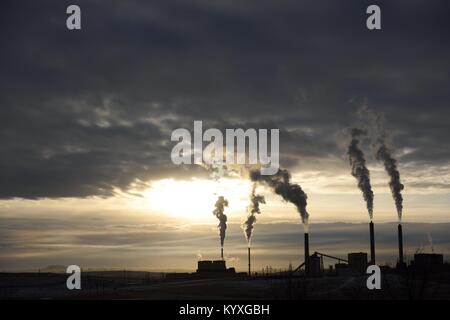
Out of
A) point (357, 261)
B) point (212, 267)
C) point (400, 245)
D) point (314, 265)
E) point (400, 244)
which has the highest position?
point (400, 244)

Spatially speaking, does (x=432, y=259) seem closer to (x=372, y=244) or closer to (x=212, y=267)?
(x=372, y=244)

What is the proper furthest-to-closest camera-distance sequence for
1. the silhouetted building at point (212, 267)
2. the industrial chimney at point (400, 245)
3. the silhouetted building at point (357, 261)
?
the silhouetted building at point (212, 267), the industrial chimney at point (400, 245), the silhouetted building at point (357, 261)

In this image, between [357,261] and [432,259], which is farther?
[432,259]

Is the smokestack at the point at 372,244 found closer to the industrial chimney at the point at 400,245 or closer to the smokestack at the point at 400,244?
the industrial chimney at the point at 400,245

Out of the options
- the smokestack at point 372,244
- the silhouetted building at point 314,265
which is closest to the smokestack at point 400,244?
the smokestack at point 372,244

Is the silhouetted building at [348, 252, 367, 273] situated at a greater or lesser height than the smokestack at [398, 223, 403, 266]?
lesser

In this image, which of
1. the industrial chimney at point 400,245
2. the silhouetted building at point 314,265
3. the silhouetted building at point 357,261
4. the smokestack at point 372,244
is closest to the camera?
the silhouetted building at point 357,261

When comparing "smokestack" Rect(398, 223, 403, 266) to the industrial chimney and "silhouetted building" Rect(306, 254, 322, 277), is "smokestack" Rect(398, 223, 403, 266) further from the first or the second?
"silhouetted building" Rect(306, 254, 322, 277)

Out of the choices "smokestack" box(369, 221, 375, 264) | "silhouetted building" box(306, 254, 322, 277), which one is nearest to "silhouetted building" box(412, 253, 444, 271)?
"smokestack" box(369, 221, 375, 264)

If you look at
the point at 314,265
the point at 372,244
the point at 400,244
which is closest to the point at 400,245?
the point at 400,244
